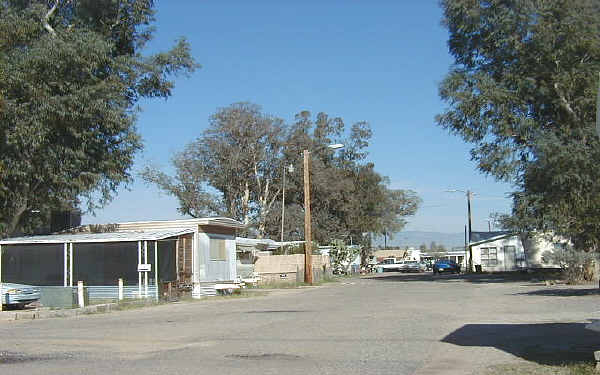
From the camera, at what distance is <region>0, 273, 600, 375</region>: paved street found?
10.5 m

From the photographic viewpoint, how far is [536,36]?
33.8m

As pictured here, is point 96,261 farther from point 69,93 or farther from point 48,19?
point 48,19

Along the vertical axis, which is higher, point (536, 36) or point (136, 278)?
point (536, 36)

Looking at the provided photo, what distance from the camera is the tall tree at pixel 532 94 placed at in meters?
32.9

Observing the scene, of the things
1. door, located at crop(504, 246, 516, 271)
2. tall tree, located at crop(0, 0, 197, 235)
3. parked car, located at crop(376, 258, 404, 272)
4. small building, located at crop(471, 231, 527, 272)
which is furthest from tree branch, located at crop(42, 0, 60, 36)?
parked car, located at crop(376, 258, 404, 272)

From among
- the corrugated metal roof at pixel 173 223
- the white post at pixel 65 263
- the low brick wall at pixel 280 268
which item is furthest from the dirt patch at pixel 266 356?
the low brick wall at pixel 280 268

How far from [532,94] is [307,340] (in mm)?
25512

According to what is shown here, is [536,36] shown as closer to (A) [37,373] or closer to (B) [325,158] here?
(A) [37,373]

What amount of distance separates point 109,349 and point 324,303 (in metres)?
12.6

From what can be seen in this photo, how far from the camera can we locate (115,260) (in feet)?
87.5

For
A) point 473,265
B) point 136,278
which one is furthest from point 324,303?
point 473,265

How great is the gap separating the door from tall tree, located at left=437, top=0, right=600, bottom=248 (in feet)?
75.9

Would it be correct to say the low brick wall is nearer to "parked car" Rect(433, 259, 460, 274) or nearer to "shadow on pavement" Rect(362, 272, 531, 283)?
"shadow on pavement" Rect(362, 272, 531, 283)

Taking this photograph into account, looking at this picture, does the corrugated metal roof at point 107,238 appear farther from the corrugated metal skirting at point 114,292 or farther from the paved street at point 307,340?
the paved street at point 307,340
